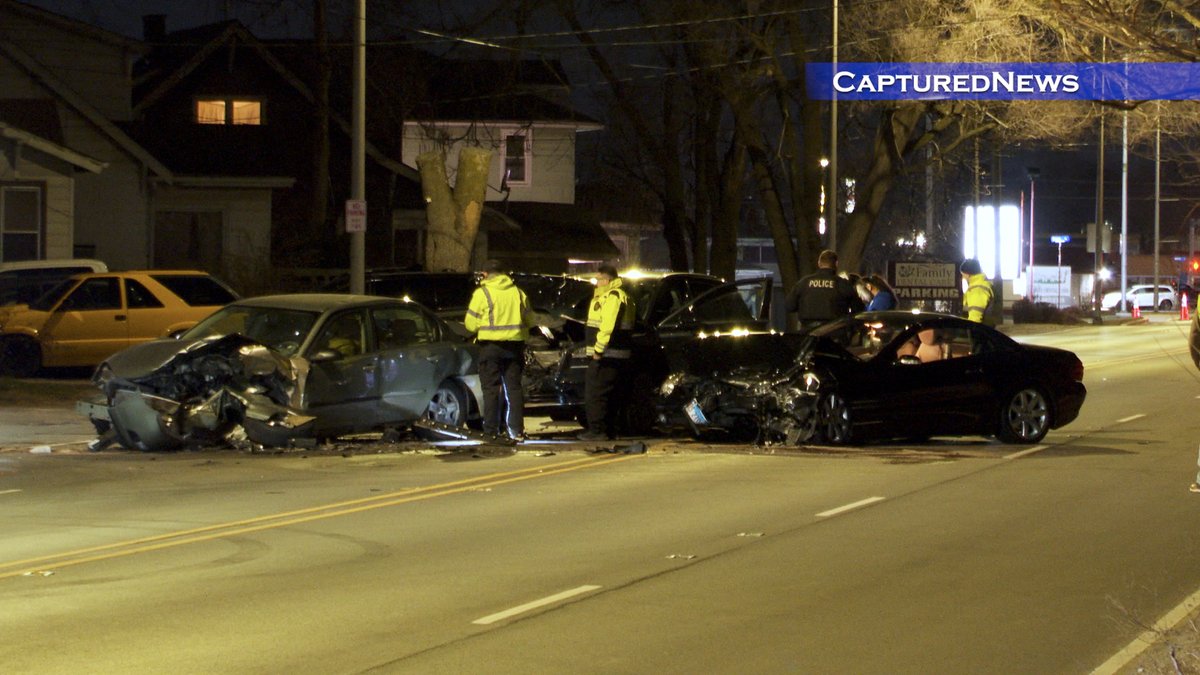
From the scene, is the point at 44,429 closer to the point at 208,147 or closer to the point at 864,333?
the point at 864,333

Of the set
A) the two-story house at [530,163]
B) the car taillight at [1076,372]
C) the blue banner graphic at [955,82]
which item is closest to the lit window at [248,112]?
the two-story house at [530,163]

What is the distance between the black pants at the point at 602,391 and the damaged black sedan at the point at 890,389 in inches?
24.5

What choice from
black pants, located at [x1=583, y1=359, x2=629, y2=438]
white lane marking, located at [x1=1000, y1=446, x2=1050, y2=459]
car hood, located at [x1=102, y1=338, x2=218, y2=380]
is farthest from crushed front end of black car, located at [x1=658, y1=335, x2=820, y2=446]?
car hood, located at [x1=102, y1=338, x2=218, y2=380]

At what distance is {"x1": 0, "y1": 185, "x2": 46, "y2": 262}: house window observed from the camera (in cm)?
2884

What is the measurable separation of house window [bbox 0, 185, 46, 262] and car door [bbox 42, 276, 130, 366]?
7.43 meters

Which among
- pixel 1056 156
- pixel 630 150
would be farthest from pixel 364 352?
pixel 1056 156

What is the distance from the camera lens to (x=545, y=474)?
1320 cm

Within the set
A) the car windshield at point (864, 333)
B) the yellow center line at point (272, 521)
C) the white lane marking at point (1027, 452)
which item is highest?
the car windshield at point (864, 333)

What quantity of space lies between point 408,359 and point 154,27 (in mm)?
30764

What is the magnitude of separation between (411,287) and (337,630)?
1252 centimetres

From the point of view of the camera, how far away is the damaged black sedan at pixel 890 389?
14781 millimetres

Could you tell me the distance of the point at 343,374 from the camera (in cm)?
1452

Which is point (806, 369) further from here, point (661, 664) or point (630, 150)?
point (630, 150)

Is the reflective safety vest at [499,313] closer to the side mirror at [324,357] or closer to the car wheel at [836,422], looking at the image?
the side mirror at [324,357]
